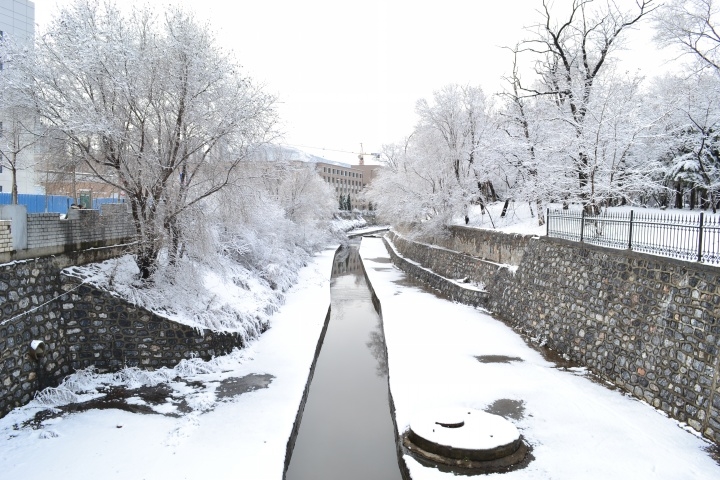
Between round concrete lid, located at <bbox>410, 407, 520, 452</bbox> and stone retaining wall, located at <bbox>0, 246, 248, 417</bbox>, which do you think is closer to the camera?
round concrete lid, located at <bbox>410, 407, 520, 452</bbox>

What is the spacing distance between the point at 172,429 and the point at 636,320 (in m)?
9.45

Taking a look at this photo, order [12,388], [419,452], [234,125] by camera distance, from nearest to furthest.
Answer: [419,452]
[12,388]
[234,125]

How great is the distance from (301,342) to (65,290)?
6390 mm

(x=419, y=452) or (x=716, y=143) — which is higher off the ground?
(x=716, y=143)

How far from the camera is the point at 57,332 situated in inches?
401

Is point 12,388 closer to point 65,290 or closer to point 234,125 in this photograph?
point 65,290

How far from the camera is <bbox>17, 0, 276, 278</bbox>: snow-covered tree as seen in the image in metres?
11.3

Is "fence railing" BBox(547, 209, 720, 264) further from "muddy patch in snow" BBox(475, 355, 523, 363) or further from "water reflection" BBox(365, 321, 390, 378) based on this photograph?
"water reflection" BBox(365, 321, 390, 378)

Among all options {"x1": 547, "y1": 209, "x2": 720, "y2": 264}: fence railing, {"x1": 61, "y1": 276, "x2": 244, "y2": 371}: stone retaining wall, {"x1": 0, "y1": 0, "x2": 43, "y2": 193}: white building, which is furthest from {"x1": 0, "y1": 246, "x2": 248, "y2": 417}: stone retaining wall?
{"x1": 0, "y1": 0, "x2": 43, "y2": 193}: white building

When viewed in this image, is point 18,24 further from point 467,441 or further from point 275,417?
point 467,441

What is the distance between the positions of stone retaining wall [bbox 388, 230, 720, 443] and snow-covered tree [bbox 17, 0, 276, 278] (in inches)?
380

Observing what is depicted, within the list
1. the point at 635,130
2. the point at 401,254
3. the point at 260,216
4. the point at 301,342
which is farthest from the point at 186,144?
the point at 401,254

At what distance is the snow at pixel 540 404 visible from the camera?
7301 mm

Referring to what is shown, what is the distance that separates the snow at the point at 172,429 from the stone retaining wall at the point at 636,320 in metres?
6.89
